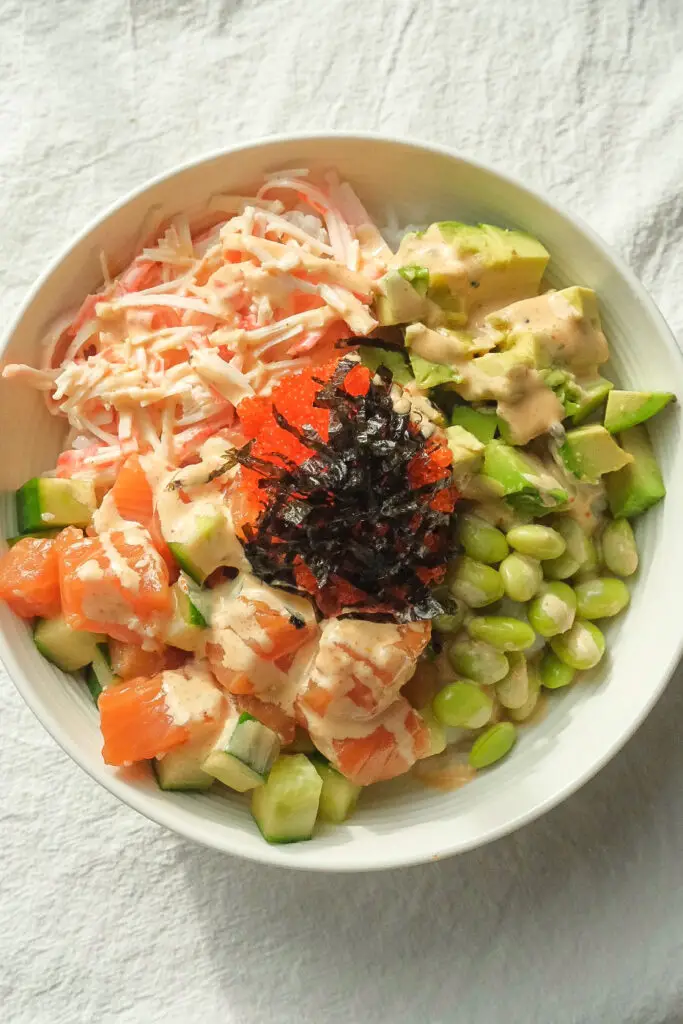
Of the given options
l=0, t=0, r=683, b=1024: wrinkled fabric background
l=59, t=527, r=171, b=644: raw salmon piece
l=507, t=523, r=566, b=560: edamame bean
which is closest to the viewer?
l=59, t=527, r=171, b=644: raw salmon piece

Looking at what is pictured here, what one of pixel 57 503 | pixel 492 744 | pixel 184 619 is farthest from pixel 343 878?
pixel 57 503

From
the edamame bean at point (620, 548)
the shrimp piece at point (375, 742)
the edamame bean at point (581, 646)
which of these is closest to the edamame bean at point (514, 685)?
the edamame bean at point (581, 646)

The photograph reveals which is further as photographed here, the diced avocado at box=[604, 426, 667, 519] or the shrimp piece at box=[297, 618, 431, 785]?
the diced avocado at box=[604, 426, 667, 519]

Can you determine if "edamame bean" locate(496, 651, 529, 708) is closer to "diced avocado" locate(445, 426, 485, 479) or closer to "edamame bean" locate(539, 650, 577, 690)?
"edamame bean" locate(539, 650, 577, 690)

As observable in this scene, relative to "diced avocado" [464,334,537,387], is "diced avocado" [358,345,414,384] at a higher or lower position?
lower

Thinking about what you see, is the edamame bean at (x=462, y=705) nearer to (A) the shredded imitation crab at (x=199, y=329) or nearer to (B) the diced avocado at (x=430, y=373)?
(B) the diced avocado at (x=430, y=373)

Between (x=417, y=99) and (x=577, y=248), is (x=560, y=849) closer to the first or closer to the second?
(x=577, y=248)

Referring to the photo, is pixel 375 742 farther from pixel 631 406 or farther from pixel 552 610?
pixel 631 406

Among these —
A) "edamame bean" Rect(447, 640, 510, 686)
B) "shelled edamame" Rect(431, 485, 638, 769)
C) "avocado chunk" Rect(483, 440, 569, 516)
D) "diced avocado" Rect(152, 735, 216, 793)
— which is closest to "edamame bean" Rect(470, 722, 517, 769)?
"shelled edamame" Rect(431, 485, 638, 769)
